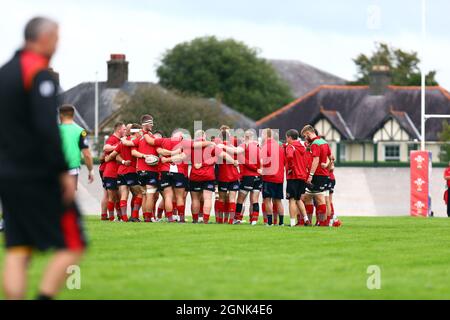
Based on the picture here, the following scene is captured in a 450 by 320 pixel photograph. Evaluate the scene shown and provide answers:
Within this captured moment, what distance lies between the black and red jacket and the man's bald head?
0.07 metres

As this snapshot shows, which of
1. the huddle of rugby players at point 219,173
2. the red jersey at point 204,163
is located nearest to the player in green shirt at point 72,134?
the huddle of rugby players at point 219,173

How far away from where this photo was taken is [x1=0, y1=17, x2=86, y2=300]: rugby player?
979 cm

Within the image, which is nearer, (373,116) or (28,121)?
(28,121)

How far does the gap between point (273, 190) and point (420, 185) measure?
48.9ft

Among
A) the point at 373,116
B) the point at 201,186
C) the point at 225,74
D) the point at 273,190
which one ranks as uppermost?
the point at 225,74

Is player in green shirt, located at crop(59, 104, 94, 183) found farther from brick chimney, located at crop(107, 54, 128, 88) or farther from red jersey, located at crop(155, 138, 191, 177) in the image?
brick chimney, located at crop(107, 54, 128, 88)

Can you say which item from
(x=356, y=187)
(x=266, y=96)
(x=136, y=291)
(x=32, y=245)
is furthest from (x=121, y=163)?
(x=266, y=96)

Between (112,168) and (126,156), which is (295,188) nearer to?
(126,156)

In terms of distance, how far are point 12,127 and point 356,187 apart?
124 ft

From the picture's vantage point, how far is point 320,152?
1024 inches

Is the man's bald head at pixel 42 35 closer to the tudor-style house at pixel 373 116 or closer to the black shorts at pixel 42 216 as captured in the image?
the black shorts at pixel 42 216

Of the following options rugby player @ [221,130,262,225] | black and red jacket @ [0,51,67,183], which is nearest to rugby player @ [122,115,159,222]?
rugby player @ [221,130,262,225]

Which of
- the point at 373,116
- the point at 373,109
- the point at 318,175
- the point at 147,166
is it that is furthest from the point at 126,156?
the point at 373,109
